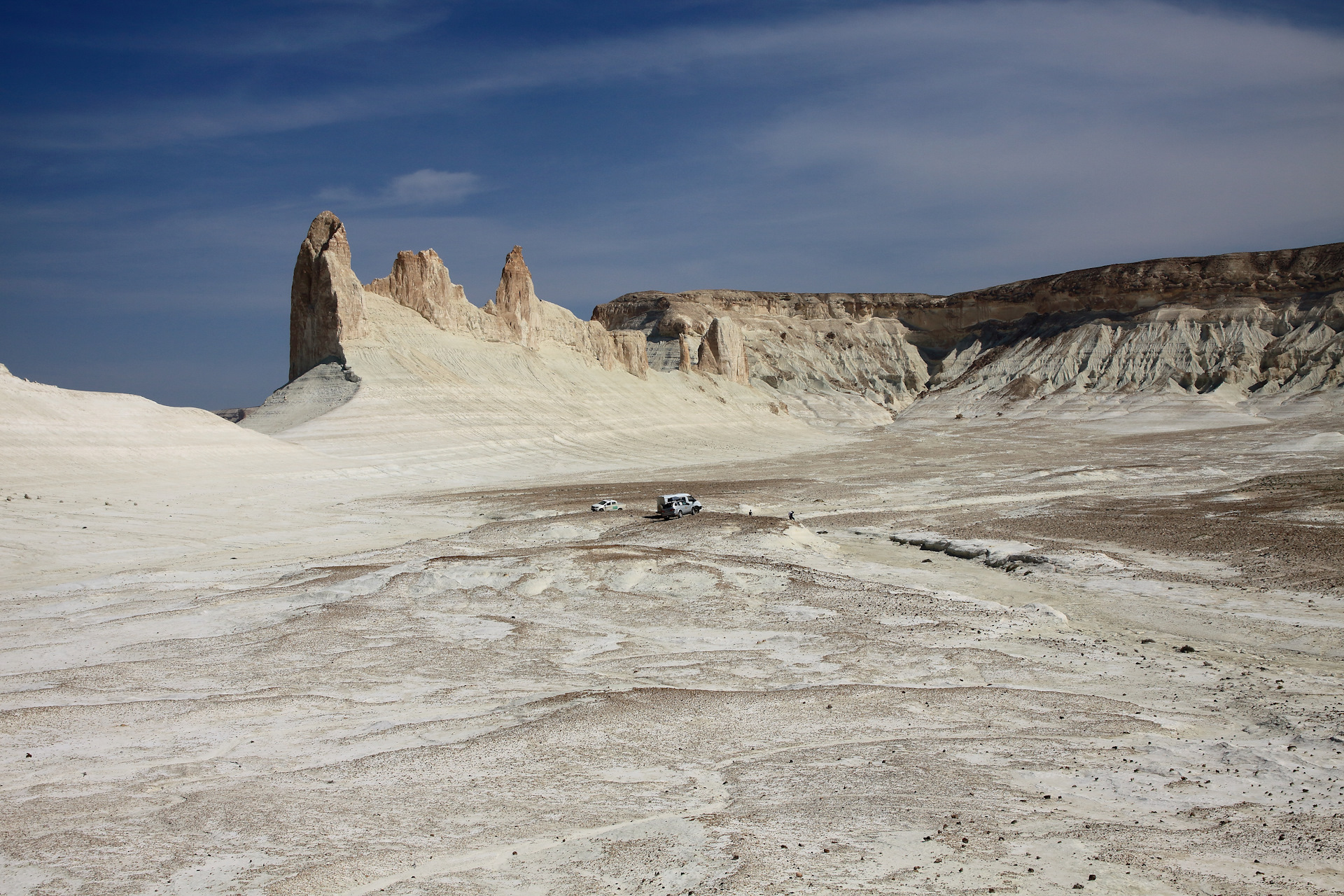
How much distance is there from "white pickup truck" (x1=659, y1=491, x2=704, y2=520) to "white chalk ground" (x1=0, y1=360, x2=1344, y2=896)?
1104 millimetres

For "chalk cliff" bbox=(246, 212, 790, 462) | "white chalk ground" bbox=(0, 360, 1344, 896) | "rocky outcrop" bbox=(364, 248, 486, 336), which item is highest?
"rocky outcrop" bbox=(364, 248, 486, 336)

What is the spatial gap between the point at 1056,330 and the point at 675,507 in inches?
3869

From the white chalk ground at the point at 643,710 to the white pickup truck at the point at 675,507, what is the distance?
43.5 inches

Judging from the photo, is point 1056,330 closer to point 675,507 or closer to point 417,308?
point 417,308

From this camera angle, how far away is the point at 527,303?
68.4 meters

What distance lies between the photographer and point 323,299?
5291cm

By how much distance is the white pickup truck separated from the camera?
1024 inches

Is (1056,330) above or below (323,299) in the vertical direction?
below

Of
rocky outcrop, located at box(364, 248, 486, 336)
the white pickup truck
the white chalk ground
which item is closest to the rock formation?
rocky outcrop, located at box(364, 248, 486, 336)

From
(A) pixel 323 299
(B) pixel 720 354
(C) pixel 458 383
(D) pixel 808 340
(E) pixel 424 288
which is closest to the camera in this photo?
(A) pixel 323 299

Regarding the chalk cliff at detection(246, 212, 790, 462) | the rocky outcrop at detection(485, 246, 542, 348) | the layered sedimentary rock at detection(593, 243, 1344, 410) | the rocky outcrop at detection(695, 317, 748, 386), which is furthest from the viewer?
the rocky outcrop at detection(695, 317, 748, 386)

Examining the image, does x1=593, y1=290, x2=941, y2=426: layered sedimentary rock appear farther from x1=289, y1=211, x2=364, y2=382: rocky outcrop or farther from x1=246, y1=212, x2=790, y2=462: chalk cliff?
x1=289, y1=211, x2=364, y2=382: rocky outcrop

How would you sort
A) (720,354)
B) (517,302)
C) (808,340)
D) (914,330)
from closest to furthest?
(517,302) → (720,354) → (808,340) → (914,330)

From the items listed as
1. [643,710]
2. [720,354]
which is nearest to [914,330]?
[720,354]
